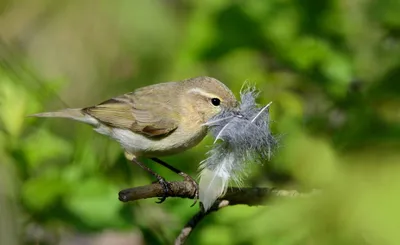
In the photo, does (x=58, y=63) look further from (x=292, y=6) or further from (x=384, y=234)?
(x=384, y=234)

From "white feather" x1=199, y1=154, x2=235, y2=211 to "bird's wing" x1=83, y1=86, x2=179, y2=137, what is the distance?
1.06 m

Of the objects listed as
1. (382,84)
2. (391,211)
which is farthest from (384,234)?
(382,84)

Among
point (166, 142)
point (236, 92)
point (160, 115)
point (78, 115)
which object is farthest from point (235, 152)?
point (236, 92)

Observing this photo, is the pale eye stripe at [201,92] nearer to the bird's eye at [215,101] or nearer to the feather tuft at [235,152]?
the bird's eye at [215,101]

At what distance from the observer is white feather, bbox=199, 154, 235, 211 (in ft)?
6.24

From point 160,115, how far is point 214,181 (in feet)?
3.97

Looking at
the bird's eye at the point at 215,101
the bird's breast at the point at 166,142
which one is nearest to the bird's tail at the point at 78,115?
the bird's breast at the point at 166,142

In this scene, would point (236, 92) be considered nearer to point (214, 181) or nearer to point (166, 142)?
point (166, 142)

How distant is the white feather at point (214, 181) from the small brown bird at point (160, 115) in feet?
2.32

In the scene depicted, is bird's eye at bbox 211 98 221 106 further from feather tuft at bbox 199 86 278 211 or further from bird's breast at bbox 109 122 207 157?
feather tuft at bbox 199 86 278 211

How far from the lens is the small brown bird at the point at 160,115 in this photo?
9.52 feet

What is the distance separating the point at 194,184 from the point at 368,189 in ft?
5.53

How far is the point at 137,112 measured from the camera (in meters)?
3.22

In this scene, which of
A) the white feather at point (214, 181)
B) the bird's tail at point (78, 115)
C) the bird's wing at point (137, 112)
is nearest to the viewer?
the white feather at point (214, 181)
